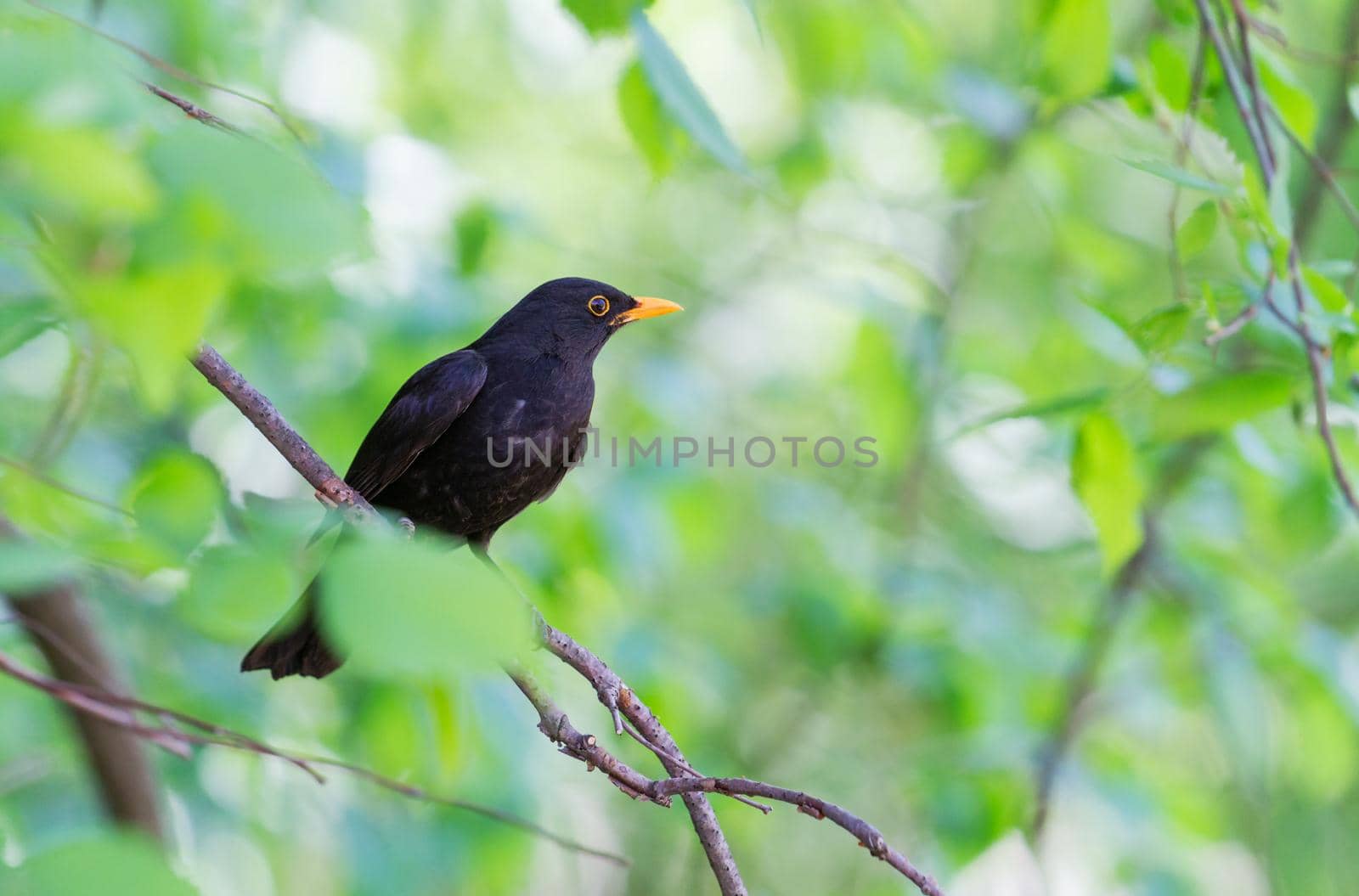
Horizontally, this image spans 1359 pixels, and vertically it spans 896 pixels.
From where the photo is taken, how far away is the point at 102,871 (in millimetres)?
1031

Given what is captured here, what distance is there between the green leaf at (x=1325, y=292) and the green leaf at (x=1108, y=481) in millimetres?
503

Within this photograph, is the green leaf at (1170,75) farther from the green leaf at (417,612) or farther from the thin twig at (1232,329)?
the green leaf at (417,612)

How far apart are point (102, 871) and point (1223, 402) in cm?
258

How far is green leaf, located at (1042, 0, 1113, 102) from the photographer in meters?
2.86

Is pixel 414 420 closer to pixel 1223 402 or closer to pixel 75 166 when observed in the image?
pixel 1223 402

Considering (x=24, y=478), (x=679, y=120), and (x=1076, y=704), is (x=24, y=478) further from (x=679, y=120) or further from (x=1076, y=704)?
(x=1076, y=704)

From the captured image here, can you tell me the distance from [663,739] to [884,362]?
3.27 meters

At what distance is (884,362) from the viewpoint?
555 cm

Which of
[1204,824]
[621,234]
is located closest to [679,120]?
[1204,824]

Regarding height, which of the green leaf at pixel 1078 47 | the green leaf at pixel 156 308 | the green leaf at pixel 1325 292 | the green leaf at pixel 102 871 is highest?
the green leaf at pixel 1078 47

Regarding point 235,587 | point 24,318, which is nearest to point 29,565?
point 235,587

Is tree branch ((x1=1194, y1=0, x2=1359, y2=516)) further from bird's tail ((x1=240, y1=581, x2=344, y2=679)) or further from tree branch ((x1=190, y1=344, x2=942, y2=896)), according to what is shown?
bird's tail ((x1=240, y1=581, x2=344, y2=679))

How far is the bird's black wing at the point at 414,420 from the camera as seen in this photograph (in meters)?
3.71

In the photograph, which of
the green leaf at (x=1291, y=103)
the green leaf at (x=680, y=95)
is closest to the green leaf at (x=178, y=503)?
the green leaf at (x=680, y=95)
